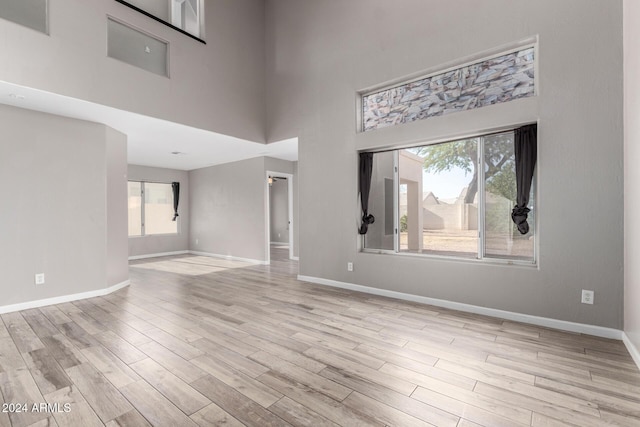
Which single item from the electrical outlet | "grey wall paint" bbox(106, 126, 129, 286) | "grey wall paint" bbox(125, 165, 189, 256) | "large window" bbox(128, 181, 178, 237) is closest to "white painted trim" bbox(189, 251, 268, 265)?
"grey wall paint" bbox(125, 165, 189, 256)

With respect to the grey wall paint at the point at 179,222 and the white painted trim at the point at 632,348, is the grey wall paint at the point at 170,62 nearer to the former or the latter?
the grey wall paint at the point at 179,222

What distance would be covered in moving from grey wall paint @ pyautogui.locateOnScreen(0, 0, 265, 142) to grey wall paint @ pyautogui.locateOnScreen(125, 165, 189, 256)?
445 centimetres

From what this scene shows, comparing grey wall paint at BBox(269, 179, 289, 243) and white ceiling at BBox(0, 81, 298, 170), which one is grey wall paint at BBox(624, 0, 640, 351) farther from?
grey wall paint at BBox(269, 179, 289, 243)

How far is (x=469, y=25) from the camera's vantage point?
3559 mm

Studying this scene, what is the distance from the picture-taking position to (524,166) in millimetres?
3270

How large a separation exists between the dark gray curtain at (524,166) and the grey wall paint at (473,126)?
3.9 inches

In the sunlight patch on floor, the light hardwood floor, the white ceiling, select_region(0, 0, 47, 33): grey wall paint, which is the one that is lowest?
the sunlight patch on floor

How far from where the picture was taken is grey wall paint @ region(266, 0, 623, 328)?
286cm

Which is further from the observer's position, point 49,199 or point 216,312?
point 49,199

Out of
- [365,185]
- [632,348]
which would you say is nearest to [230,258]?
[365,185]

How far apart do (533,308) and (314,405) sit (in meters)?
2.68

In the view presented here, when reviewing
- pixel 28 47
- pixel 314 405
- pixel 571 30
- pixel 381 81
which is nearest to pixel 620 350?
pixel 314 405

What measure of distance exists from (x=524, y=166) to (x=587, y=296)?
1430 millimetres

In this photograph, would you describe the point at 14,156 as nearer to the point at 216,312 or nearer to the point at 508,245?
Result: the point at 216,312
